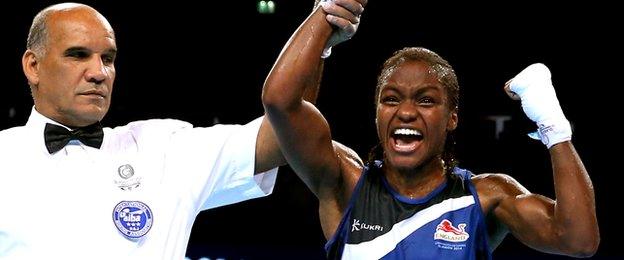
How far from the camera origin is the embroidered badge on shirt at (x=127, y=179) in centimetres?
247

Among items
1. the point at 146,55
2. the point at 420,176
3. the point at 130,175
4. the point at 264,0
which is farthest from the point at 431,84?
the point at 146,55

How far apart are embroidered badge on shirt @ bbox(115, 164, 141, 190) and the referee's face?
0.50ft

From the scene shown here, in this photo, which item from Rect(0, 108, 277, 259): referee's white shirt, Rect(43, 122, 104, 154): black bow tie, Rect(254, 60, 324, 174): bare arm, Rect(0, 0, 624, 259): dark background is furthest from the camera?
Rect(0, 0, 624, 259): dark background

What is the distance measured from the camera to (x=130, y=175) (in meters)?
2.49

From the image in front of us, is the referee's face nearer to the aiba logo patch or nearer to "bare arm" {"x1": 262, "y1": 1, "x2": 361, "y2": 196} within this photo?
"bare arm" {"x1": 262, "y1": 1, "x2": 361, "y2": 196}

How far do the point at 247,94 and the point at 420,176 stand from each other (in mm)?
5511

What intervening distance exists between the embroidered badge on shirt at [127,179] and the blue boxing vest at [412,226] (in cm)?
58

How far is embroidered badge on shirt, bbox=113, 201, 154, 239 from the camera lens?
240 cm

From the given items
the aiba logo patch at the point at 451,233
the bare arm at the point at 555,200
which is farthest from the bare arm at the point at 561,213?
the aiba logo patch at the point at 451,233

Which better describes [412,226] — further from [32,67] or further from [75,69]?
[32,67]

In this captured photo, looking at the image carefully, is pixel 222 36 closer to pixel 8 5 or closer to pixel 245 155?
pixel 8 5

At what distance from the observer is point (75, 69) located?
2.44 meters

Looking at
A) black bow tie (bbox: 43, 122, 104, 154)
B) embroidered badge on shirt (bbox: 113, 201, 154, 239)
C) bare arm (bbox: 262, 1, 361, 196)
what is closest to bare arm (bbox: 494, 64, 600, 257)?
bare arm (bbox: 262, 1, 361, 196)

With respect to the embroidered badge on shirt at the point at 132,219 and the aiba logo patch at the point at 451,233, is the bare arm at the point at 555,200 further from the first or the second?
the embroidered badge on shirt at the point at 132,219
